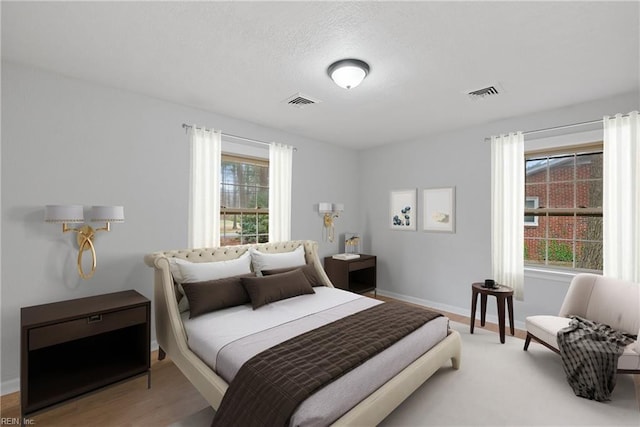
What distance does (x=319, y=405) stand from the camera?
4.80ft

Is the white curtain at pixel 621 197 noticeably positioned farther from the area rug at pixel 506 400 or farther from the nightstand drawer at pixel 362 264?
the nightstand drawer at pixel 362 264

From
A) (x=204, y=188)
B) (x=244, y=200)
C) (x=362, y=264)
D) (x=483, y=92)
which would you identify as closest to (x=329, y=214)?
(x=362, y=264)

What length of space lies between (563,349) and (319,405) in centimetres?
214

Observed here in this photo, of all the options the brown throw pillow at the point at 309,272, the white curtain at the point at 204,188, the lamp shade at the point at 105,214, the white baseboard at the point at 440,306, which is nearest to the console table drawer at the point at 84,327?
the lamp shade at the point at 105,214

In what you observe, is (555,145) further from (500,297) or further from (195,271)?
(195,271)

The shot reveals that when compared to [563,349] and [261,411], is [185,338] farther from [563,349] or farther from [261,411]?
[563,349]

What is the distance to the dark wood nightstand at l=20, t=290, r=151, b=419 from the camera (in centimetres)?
194

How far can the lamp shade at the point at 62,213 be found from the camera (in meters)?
2.25

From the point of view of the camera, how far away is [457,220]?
4.10 metres

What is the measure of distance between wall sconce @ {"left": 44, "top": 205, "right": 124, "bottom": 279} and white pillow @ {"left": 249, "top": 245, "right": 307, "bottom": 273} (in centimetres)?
132

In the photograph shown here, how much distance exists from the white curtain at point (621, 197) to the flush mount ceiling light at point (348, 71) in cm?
254

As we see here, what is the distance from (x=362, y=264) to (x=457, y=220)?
150 cm

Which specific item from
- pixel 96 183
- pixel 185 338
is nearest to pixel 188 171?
pixel 96 183

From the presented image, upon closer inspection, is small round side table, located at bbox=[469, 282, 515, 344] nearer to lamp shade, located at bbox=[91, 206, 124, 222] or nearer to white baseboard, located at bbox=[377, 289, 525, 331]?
white baseboard, located at bbox=[377, 289, 525, 331]
